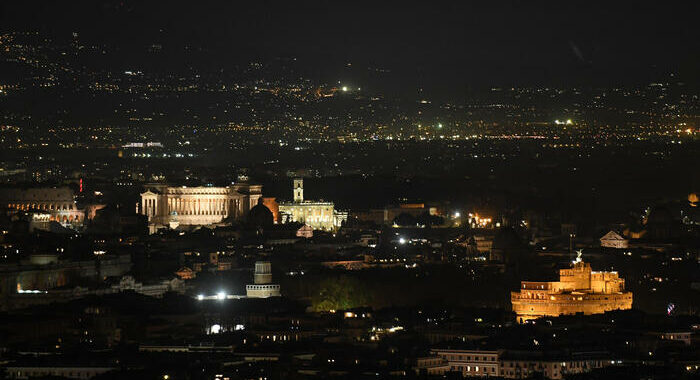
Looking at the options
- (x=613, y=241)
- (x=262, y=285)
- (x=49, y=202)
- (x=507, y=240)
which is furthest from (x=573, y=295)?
(x=49, y=202)

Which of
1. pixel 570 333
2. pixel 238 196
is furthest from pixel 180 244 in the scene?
pixel 570 333

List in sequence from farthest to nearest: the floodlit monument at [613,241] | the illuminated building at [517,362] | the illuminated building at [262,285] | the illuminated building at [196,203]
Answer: the illuminated building at [196,203]
the floodlit monument at [613,241]
the illuminated building at [262,285]
the illuminated building at [517,362]

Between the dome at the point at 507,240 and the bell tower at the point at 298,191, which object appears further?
the bell tower at the point at 298,191

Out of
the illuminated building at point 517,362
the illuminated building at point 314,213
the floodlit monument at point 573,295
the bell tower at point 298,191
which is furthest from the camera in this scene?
the bell tower at point 298,191

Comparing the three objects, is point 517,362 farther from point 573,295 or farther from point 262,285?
point 262,285

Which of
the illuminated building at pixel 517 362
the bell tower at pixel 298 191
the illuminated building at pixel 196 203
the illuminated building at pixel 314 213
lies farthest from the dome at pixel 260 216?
the illuminated building at pixel 517 362

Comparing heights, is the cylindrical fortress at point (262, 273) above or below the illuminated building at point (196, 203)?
below

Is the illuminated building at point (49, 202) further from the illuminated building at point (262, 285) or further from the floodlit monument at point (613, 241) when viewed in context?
the illuminated building at point (262, 285)
